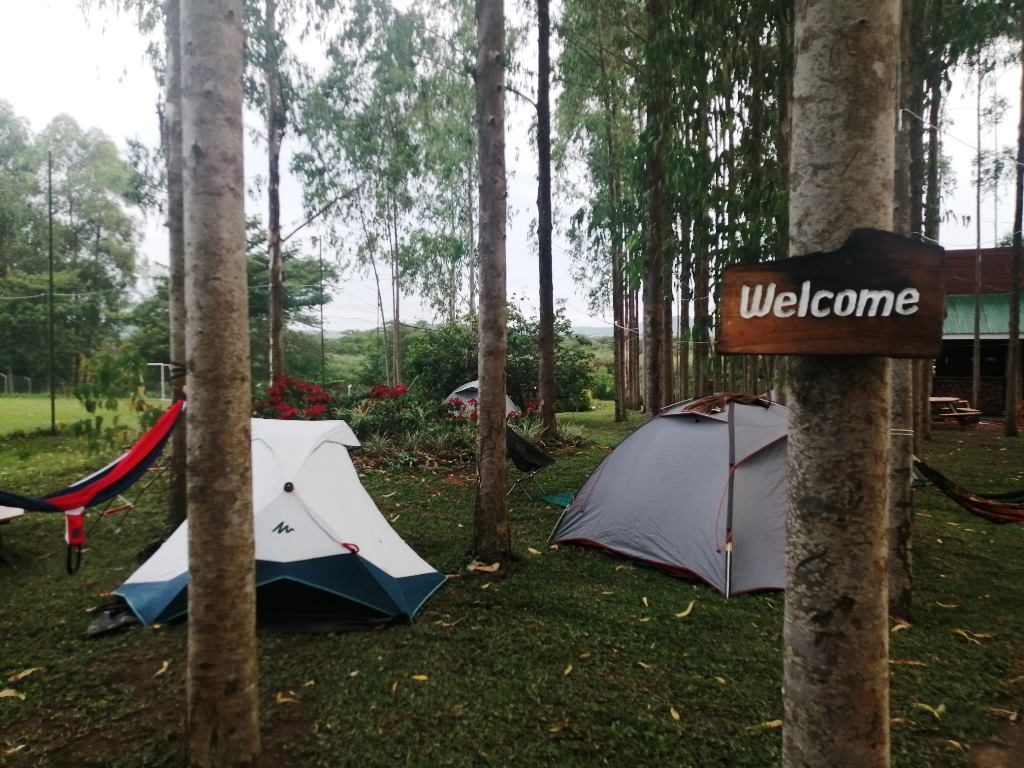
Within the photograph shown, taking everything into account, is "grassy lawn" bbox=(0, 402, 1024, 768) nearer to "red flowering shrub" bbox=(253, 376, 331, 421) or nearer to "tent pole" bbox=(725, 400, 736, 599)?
"tent pole" bbox=(725, 400, 736, 599)

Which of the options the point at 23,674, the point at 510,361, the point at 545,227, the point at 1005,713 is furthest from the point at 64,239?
the point at 1005,713

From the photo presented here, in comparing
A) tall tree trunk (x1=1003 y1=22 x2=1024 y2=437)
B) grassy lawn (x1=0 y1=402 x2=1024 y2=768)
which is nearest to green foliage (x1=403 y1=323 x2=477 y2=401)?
grassy lawn (x1=0 y1=402 x2=1024 y2=768)

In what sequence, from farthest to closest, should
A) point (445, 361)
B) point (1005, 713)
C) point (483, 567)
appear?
1. point (445, 361)
2. point (483, 567)
3. point (1005, 713)

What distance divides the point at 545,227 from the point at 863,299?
28.4ft

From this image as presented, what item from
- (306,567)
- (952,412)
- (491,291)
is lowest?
(306,567)

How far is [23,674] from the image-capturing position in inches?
112

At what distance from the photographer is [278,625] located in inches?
132

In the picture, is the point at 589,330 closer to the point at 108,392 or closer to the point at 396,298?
the point at 396,298

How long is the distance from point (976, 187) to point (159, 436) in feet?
56.8

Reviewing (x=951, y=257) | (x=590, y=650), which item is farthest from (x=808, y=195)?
(x=951, y=257)

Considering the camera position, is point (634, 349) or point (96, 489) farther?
point (634, 349)

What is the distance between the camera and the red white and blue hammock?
299 cm

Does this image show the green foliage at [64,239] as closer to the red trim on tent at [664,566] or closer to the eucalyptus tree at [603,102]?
the eucalyptus tree at [603,102]

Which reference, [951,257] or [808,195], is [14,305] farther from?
[951,257]
